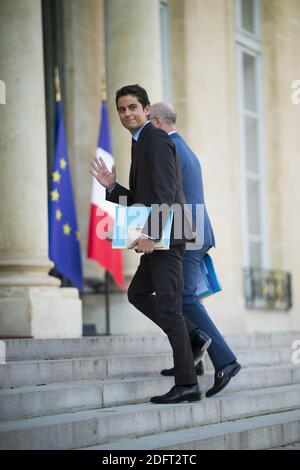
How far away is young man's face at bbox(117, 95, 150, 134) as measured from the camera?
6.07 meters

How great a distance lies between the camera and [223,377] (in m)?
6.50

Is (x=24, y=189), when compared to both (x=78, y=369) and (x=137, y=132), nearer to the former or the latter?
(x=78, y=369)

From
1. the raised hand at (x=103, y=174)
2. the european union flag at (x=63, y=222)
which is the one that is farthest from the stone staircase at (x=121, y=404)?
the european union flag at (x=63, y=222)

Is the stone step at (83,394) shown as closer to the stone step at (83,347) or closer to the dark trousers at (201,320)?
the dark trousers at (201,320)

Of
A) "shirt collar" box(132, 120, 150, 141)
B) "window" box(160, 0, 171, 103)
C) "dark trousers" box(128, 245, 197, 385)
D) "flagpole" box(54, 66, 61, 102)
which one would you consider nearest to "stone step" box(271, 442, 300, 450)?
"dark trousers" box(128, 245, 197, 385)

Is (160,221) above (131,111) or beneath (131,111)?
beneath

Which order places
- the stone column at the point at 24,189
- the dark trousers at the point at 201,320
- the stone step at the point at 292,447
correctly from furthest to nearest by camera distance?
the stone column at the point at 24,189
the dark trousers at the point at 201,320
the stone step at the point at 292,447

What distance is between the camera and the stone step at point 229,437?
5.33 meters

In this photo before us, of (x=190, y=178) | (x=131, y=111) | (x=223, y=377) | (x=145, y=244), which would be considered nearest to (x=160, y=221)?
(x=145, y=244)

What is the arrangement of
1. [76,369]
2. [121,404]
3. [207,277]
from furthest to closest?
[207,277] → [76,369] → [121,404]

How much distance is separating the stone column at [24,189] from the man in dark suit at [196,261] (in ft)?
5.95

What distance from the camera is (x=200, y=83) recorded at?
1223 cm

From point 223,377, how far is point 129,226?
1.34 meters

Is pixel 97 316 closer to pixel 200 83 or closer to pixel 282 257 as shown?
pixel 200 83
